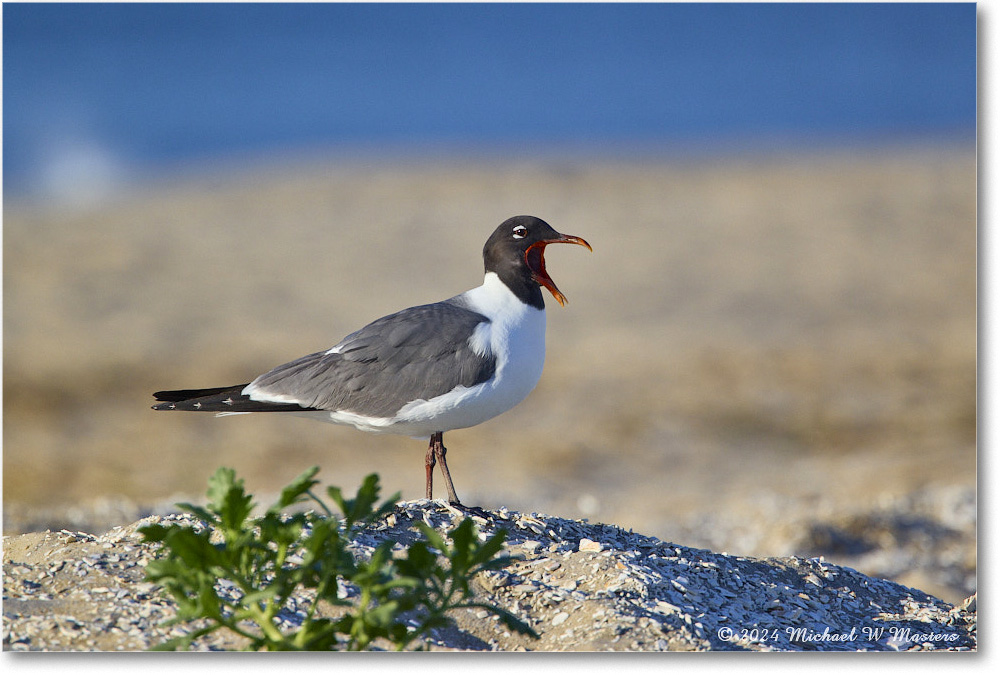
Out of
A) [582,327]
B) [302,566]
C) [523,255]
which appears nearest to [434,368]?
[523,255]

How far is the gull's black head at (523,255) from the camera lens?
3.49m

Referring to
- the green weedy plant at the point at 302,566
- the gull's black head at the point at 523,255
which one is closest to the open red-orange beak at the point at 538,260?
the gull's black head at the point at 523,255

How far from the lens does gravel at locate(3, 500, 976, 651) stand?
2.88 m

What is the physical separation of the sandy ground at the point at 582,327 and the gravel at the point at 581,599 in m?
2.02

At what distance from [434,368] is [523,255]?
51cm

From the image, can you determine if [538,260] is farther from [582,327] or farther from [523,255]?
[582,327]

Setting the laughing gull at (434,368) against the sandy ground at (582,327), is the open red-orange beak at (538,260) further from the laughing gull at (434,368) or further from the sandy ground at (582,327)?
the sandy ground at (582,327)

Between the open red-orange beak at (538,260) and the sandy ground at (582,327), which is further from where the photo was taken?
the sandy ground at (582,327)

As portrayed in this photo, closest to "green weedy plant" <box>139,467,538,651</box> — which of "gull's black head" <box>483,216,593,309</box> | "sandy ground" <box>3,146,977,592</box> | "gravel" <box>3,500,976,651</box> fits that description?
"gravel" <box>3,500,976,651</box>

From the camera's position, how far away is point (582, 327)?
9797 millimetres

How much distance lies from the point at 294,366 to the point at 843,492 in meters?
4.40

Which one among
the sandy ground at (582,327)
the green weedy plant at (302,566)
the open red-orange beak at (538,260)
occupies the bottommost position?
the green weedy plant at (302,566)

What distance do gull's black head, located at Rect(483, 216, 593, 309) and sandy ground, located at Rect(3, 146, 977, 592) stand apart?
2452mm

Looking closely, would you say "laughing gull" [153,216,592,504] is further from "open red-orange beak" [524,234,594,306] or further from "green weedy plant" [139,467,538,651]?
"green weedy plant" [139,467,538,651]
